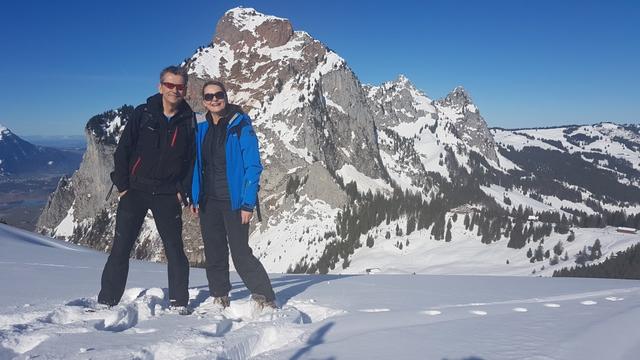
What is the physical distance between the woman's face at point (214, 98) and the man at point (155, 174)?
0.99 feet

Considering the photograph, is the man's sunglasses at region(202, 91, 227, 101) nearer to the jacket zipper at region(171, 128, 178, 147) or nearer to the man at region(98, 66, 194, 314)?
the man at region(98, 66, 194, 314)

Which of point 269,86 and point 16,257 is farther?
point 269,86

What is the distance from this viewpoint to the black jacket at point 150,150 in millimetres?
5469

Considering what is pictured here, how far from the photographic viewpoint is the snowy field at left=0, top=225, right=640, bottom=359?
3848 millimetres

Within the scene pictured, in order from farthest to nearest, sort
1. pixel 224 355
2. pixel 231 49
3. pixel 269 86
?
pixel 231 49 < pixel 269 86 < pixel 224 355

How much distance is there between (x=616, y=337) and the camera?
4.52 m

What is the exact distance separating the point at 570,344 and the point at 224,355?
10.8 feet

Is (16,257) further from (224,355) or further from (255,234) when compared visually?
(255,234)

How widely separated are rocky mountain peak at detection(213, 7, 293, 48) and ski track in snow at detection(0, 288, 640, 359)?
520 ft

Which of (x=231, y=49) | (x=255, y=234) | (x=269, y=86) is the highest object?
(x=231, y=49)

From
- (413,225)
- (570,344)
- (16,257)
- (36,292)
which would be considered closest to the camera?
(570,344)

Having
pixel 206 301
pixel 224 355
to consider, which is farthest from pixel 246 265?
pixel 224 355

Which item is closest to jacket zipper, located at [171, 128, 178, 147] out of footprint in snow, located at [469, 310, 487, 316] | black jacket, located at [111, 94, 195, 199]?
black jacket, located at [111, 94, 195, 199]

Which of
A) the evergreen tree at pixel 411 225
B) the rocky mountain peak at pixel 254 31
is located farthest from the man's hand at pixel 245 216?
the rocky mountain peak at pixel 254 31
